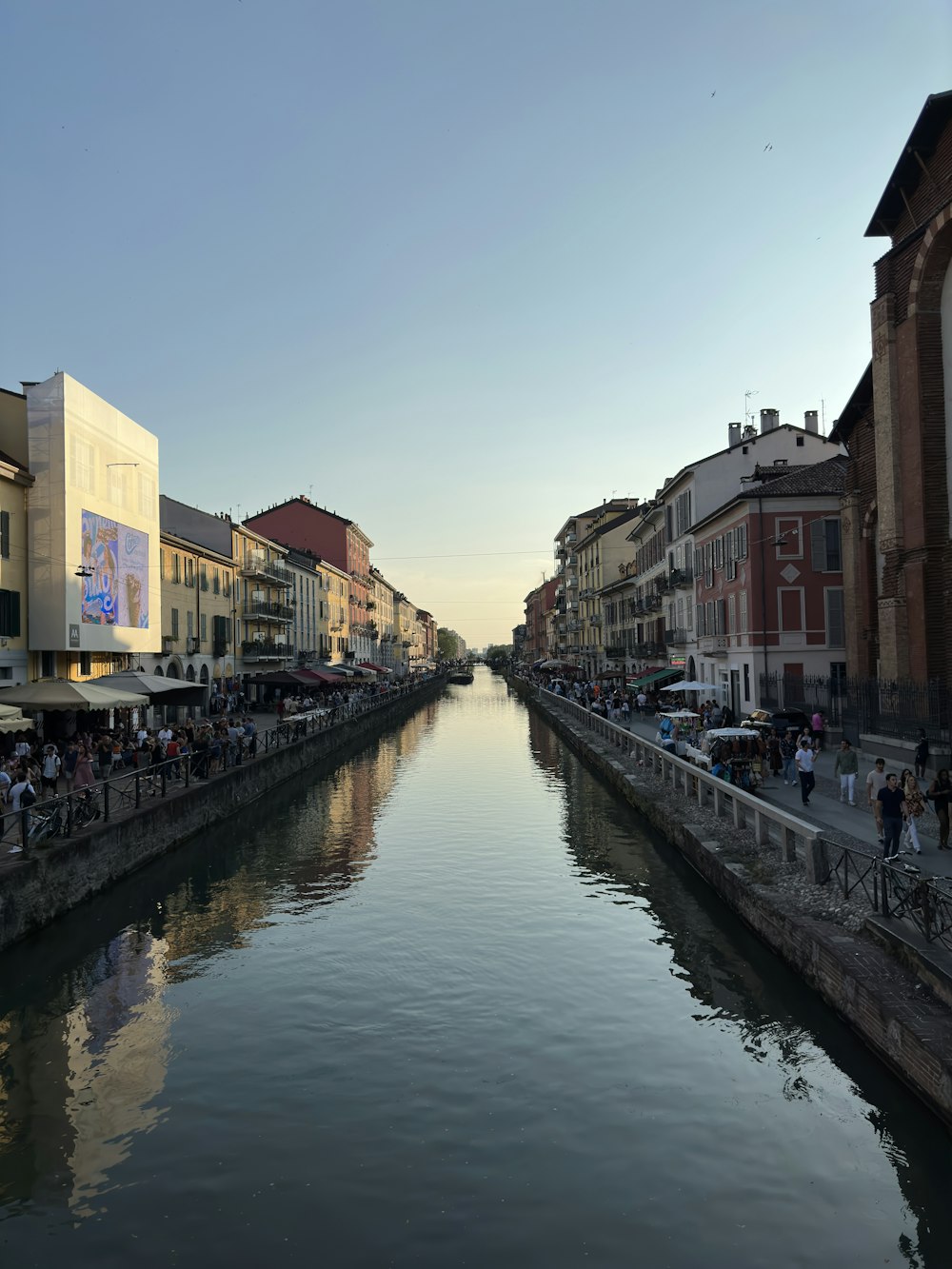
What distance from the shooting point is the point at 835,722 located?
28844mm

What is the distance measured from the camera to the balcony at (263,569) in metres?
54.3

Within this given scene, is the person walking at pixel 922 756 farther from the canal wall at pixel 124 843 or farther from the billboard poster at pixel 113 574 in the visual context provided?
the billboard poster at pixel 113 574

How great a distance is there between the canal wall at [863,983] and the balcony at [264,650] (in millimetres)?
42340

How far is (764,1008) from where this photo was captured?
36.1ft

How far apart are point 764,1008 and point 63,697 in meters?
16.3

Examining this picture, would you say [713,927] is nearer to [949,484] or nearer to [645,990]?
[645,990]

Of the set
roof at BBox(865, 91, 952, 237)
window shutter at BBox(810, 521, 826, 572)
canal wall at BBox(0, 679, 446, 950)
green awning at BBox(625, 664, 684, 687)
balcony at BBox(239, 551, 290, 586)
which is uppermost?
roof at BBox(865, 91, 952, 237)

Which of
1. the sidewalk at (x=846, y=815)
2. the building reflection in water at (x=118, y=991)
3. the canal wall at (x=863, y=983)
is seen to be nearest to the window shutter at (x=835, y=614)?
the sidewalk at (x=846, y=815)

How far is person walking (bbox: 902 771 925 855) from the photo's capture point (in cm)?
1347

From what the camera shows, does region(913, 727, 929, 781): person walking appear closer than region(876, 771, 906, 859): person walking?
No

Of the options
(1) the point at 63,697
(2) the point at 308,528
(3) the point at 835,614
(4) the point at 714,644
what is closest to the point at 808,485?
(3) the point at 835,614

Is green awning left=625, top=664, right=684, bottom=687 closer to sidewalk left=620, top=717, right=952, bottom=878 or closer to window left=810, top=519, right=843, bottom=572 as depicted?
window left=810, top=519, right=843, bottom=572

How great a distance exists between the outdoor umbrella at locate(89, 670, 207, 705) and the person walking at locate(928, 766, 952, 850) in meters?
18.8

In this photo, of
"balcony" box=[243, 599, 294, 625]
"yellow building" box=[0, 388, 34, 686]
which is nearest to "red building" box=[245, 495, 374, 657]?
"balcony" box=[243, 599, 294, 625]
